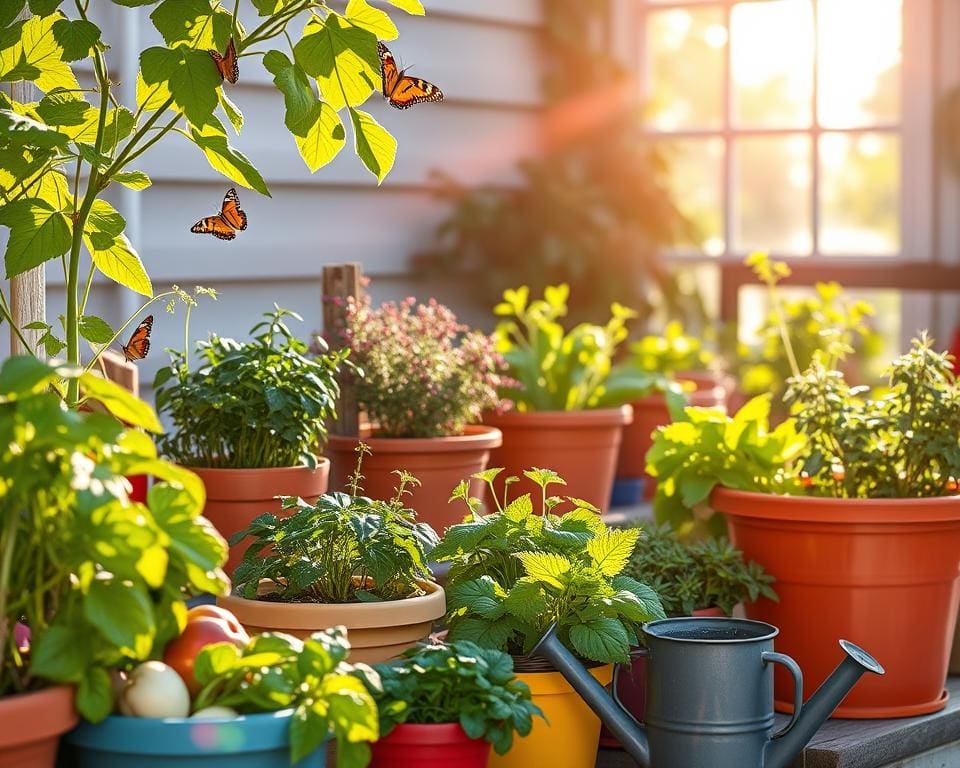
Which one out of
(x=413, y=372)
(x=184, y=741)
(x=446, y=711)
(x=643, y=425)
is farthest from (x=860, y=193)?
(x=184, y=741)

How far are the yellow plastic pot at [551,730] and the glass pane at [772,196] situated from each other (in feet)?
8.46

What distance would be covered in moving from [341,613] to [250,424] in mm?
514

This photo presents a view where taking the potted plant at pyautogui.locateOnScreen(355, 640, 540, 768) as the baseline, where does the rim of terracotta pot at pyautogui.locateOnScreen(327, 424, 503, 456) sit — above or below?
above

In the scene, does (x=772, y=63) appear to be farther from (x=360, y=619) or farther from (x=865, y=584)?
(x=360, y=619)

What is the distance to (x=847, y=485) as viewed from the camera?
104 inches

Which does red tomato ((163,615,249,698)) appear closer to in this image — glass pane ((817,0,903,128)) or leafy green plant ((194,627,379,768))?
leafy green plant ((194,627,379,768))

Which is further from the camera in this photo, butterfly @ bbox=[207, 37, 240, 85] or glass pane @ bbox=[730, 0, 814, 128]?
glass pane @ bbox=[730, 0, 814, 128]

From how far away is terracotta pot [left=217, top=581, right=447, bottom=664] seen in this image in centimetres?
207

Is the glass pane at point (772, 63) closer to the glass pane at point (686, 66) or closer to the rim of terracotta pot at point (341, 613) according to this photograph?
the glass pane at point (686, 66)

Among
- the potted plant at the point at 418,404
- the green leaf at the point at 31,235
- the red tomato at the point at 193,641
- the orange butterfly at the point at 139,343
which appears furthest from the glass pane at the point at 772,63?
the red tomato at the point at 193,641

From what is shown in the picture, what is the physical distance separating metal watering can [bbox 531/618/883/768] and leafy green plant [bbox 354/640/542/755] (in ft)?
0.35

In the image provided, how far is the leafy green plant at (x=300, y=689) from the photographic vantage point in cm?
167

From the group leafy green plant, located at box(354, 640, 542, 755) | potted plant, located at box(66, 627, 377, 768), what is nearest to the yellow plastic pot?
leafy green plant, located at box(354, 640, 542, 755)

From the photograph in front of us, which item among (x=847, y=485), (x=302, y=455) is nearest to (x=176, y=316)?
(x=302, y=455)
